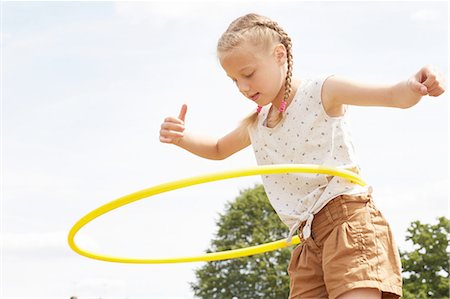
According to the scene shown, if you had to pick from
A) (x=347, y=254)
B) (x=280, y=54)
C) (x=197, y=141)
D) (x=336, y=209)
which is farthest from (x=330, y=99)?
(x=197, y=141)

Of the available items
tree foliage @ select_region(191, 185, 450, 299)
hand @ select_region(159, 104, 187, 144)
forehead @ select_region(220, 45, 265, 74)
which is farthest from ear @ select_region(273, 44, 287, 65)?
tree foliage @ select_region(191, 185, 450, 299)

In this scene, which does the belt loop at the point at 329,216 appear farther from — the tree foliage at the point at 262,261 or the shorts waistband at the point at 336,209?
the tree foliage at the point at 262,261

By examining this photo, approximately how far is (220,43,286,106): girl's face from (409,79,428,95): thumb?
111 centimetres

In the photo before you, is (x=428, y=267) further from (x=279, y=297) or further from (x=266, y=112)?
(x=266, y=112)

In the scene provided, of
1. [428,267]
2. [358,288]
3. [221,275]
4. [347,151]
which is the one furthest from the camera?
[221,275]

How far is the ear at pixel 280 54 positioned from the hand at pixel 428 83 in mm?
1161

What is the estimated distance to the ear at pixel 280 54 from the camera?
5055mm

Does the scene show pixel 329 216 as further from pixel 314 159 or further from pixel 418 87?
pixel 418 87

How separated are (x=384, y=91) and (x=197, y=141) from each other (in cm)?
184

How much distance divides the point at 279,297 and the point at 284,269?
4.31ft

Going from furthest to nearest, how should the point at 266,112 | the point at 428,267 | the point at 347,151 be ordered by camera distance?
1. the point at 428,267
2. the point at 266,112
3. the point at 347,151

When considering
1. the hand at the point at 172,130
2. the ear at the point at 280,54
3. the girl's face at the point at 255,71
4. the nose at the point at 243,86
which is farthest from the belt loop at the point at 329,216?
the hand at the point at 172,130

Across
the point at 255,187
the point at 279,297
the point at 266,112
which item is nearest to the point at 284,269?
the point at 279,297

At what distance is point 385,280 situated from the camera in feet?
15.0
